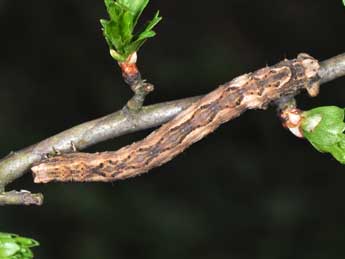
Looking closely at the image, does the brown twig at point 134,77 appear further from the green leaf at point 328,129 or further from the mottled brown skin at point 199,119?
the green leaf at point 328,129

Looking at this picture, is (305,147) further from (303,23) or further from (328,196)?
(303,23)

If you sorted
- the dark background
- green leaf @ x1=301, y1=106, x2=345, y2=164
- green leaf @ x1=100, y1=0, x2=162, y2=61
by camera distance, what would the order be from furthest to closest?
1. the dark background
2. green leaf @ x1=301, y1=106, x2=345, y2=164
3. green leaf @ x1=100, y1=0, x2=162, y2=61

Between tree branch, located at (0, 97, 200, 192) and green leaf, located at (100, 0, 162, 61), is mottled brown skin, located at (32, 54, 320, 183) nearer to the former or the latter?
tree branch, located at (0, 97, 200, 192)

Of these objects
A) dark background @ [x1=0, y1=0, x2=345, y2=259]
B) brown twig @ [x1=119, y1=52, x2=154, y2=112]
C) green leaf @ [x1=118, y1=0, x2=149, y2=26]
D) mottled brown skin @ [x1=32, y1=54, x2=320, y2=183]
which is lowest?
mottled brown skin @ [x1=32, y1=54, x2=320, y2=183]

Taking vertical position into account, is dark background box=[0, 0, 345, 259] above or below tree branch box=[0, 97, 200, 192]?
above

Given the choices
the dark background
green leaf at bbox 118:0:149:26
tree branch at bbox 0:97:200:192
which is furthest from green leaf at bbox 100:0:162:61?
the dark background

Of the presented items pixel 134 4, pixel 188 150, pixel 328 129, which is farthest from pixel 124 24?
pixel 188 150

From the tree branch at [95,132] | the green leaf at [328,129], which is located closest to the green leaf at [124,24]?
the tree branch at [95,132]
